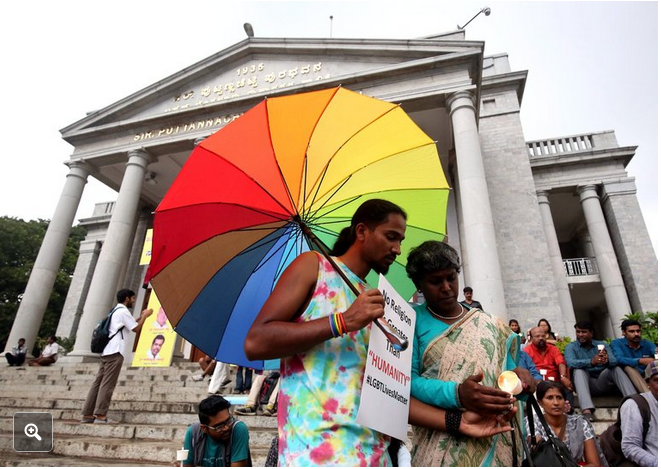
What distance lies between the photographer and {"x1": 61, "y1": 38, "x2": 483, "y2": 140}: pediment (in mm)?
A: 13711

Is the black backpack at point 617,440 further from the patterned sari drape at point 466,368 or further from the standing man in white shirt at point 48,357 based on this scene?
the standing man in white shirt at point 48,357

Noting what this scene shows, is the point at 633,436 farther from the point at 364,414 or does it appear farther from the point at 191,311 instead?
the point at 191,311

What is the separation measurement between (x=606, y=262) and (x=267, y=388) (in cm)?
1472

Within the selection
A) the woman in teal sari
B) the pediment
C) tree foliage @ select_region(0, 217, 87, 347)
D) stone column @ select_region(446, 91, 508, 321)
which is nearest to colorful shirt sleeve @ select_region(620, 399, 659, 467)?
the woman in teal sari

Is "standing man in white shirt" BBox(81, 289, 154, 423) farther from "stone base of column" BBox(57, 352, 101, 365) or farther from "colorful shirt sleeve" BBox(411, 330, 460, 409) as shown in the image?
"stone base of column" BBox(57, 352, 101, 365)

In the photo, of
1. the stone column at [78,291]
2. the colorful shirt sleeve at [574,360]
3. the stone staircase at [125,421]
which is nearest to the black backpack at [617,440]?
the stone staircase at [125,421]

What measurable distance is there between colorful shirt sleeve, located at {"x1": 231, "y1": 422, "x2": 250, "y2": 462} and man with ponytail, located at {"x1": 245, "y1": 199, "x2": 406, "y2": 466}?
95.3 inches

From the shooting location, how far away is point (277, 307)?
1.39 metres

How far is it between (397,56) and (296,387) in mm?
14553

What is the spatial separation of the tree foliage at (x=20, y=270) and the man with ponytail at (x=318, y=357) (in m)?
36.1

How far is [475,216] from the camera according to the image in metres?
10.9

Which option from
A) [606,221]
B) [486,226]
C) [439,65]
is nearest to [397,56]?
[439,65]

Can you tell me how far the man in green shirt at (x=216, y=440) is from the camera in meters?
3.42

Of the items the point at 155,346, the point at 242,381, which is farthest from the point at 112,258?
the point at 242,381
